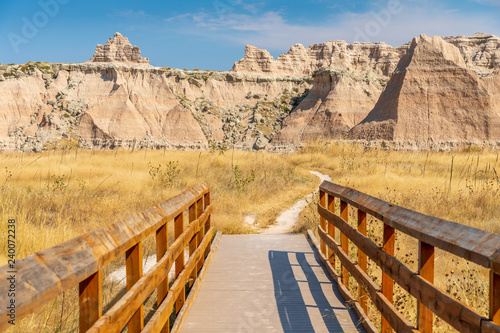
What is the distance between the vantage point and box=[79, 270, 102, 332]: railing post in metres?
1.54

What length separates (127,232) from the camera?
77.7 inches

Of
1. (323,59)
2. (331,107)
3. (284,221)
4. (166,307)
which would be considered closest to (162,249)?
(166,307)

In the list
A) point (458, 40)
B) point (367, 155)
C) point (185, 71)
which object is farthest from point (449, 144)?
point (185, 71)

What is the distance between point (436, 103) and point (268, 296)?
31.3 metres

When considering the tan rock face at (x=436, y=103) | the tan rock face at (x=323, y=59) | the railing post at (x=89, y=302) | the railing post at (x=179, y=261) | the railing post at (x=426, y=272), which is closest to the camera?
the railing post at (x=89, y=302)

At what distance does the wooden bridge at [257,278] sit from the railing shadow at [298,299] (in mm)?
11

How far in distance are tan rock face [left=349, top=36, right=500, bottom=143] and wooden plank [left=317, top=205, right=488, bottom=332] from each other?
96.9 ft

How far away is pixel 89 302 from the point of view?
1.57 meters

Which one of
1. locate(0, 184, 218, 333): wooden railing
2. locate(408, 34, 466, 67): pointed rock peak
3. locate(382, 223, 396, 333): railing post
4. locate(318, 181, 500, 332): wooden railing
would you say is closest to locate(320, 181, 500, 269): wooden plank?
locate(318, 181, 500, 332): wooden railing

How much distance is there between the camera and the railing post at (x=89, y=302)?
1539 mm

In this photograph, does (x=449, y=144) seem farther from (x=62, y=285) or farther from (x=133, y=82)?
(x=133, y=82)

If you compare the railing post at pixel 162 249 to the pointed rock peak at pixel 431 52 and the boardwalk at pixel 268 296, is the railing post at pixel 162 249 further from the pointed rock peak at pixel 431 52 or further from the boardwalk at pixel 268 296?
the pointed rock peak at pixel 431 52

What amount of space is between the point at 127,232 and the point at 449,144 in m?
31.6

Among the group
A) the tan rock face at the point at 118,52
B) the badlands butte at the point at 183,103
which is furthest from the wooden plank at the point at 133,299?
the tan rock face at the point at 118,52
